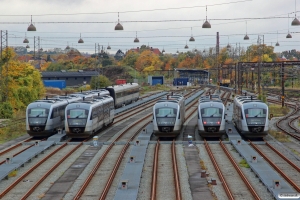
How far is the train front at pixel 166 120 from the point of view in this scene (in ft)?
117

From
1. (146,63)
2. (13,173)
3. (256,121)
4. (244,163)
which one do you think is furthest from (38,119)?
(146,63)

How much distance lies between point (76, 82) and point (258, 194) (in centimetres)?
10347

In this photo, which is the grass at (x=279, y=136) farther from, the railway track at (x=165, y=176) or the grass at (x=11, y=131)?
the grass at (x=11, y=131)

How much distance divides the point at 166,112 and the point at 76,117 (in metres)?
6.01

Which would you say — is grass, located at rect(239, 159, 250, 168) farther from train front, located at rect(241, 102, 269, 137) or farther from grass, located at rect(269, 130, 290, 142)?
grass, located at rect(269, 130, 290, 142)

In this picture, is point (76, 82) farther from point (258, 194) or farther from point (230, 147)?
point (258, 194)

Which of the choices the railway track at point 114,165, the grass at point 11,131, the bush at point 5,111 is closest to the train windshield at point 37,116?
the grass at point 11,131

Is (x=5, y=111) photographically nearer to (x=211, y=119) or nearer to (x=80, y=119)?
(x=80, y=119)

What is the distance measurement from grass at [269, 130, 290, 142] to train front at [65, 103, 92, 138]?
13216 millimetres

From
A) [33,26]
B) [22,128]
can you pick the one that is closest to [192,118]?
[22,128]

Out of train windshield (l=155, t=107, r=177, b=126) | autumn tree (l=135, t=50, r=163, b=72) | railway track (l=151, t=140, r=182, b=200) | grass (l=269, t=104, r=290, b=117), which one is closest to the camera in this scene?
railway track (l=151, t=140, r=182, b=200)

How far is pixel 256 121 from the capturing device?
35125mm

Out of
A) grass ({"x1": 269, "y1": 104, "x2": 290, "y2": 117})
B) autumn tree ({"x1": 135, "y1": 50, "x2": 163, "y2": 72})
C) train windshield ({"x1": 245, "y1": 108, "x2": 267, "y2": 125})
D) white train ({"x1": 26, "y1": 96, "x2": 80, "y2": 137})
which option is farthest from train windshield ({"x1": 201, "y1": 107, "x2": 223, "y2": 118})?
autumn tree ({"x1": 135, "y1": 50, "x2": 163, "y2": 72})

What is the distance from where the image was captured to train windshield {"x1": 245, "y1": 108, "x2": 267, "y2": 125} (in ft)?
115
